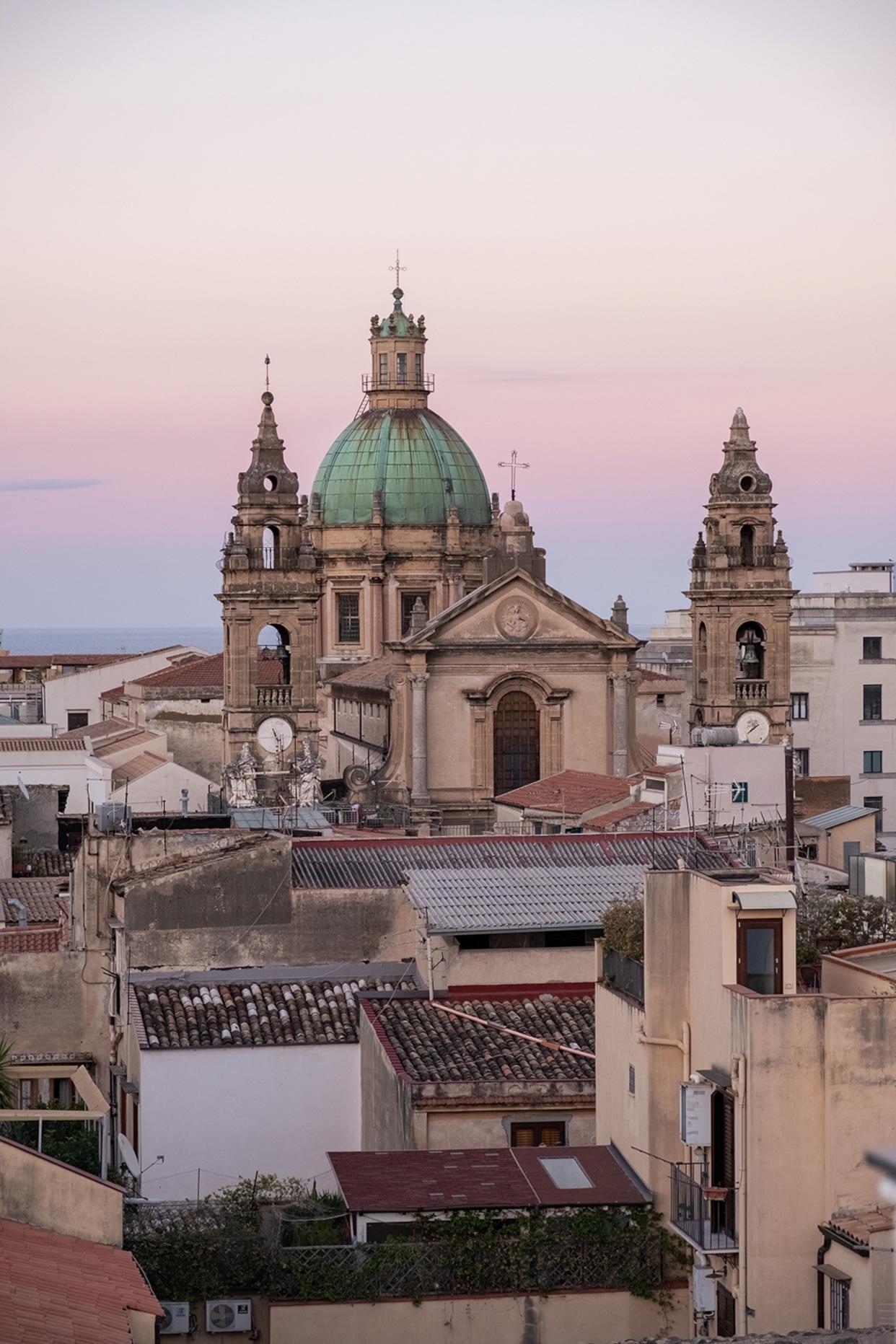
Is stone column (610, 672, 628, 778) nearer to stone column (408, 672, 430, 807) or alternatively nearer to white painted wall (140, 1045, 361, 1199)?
stone column (408, 672, 430, 807)

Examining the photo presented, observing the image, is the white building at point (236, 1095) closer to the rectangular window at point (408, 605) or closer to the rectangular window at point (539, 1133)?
the rectangular window at point (539, 1133)

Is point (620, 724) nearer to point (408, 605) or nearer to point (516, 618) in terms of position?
point (516, 618)

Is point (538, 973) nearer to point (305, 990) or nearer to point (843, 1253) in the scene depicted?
point (305, 990)

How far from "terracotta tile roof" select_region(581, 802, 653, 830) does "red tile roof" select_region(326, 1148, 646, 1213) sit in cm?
2032

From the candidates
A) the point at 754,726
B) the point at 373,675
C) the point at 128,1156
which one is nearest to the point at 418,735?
the point at 373,675

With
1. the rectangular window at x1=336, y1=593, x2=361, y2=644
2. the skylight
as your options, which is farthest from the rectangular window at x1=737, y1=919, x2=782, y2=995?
the rectangular window at x1=336, y1=593, x2=361, y2=644

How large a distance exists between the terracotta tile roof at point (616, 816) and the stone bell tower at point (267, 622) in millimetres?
13483

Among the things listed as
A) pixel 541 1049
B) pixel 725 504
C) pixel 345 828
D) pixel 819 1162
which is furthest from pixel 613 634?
pixel 819 1162

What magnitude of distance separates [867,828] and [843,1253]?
37.6 meters

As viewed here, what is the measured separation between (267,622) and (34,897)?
1679 cm

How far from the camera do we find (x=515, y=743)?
6109cm

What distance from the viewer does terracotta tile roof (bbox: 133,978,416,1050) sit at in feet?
96.9

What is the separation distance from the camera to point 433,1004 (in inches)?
1192

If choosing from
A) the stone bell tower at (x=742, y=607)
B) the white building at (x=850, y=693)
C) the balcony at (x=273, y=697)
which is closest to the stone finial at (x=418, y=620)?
the balcony at (x=273, y=697)
